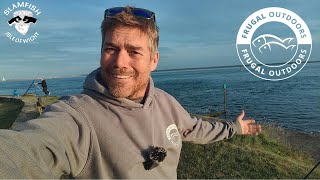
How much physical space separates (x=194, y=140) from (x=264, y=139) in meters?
9.93

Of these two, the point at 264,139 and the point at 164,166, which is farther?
the point at 264,139

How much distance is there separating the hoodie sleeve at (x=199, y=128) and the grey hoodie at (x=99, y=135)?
0.81ft

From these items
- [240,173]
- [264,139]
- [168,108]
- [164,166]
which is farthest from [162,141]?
[264,139]

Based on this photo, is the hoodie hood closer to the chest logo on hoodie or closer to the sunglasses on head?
the chest logo on hoodie

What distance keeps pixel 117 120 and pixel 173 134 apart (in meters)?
0.74

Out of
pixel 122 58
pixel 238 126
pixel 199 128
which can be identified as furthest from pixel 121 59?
pixel 238 126

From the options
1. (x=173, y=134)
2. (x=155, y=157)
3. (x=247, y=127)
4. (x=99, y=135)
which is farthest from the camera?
(x=247, y=127)

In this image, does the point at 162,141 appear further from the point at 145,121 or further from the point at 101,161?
the point at 101,161

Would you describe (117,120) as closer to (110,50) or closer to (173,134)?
(110,50)

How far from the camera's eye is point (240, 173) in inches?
348

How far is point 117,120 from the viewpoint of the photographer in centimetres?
237

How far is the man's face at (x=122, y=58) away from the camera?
8.22 feet

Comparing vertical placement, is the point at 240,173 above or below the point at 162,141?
below

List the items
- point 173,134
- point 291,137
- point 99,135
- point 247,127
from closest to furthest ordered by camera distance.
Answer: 1. point 99,135
2. point 173,134
3. point 247,127
4. point 291,137
